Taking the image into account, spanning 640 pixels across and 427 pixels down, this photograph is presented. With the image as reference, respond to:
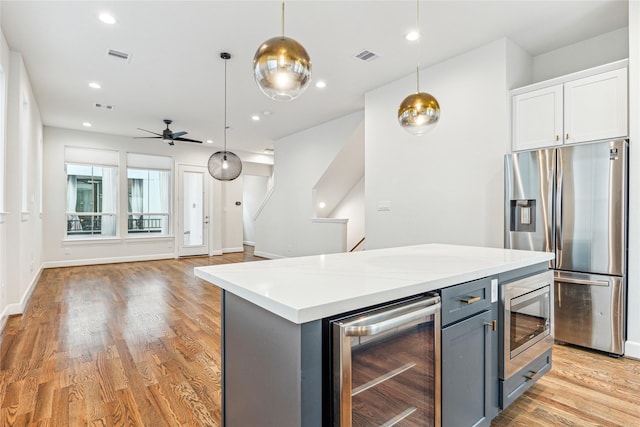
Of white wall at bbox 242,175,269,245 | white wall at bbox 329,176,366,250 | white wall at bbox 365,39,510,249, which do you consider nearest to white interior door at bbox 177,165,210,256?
white wall at bbox 242,175,269,245

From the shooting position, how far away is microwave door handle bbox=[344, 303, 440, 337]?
1028 mm

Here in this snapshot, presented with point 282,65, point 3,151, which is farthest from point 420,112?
point 3,151

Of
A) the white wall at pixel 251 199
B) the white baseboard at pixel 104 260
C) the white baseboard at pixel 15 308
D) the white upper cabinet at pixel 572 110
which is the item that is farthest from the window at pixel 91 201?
the white upper cabinet at pixel 572 110

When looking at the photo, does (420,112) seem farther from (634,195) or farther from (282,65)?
(634,195)

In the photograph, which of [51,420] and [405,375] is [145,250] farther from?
[405,375]

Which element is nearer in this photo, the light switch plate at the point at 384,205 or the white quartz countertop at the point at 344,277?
the white quartz countertop at the point at 344,277

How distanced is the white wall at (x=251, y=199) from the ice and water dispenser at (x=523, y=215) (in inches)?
345

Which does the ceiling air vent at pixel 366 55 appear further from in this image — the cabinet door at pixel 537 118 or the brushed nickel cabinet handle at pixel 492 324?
the brushed nickel cabinet handle at pixel 492 324

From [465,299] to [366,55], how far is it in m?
3.12

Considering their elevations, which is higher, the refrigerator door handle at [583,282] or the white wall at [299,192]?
the white wall at [299,192]

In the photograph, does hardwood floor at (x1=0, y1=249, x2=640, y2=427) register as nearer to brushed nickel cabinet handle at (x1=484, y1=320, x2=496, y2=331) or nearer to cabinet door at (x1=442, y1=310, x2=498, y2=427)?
cabinet door at (x1=442, y1=310, x2=498, y2=427)

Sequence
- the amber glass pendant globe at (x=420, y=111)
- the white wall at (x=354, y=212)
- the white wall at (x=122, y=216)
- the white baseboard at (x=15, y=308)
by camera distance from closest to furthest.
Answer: the amber glass pendant globe at (x=420, y=111) < the white baseboard at (x=15, y=308) < the white wall at (x=122, y=216) < the white wall at (x=354, y=212)

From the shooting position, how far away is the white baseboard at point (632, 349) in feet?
8.57

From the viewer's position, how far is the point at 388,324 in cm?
112
